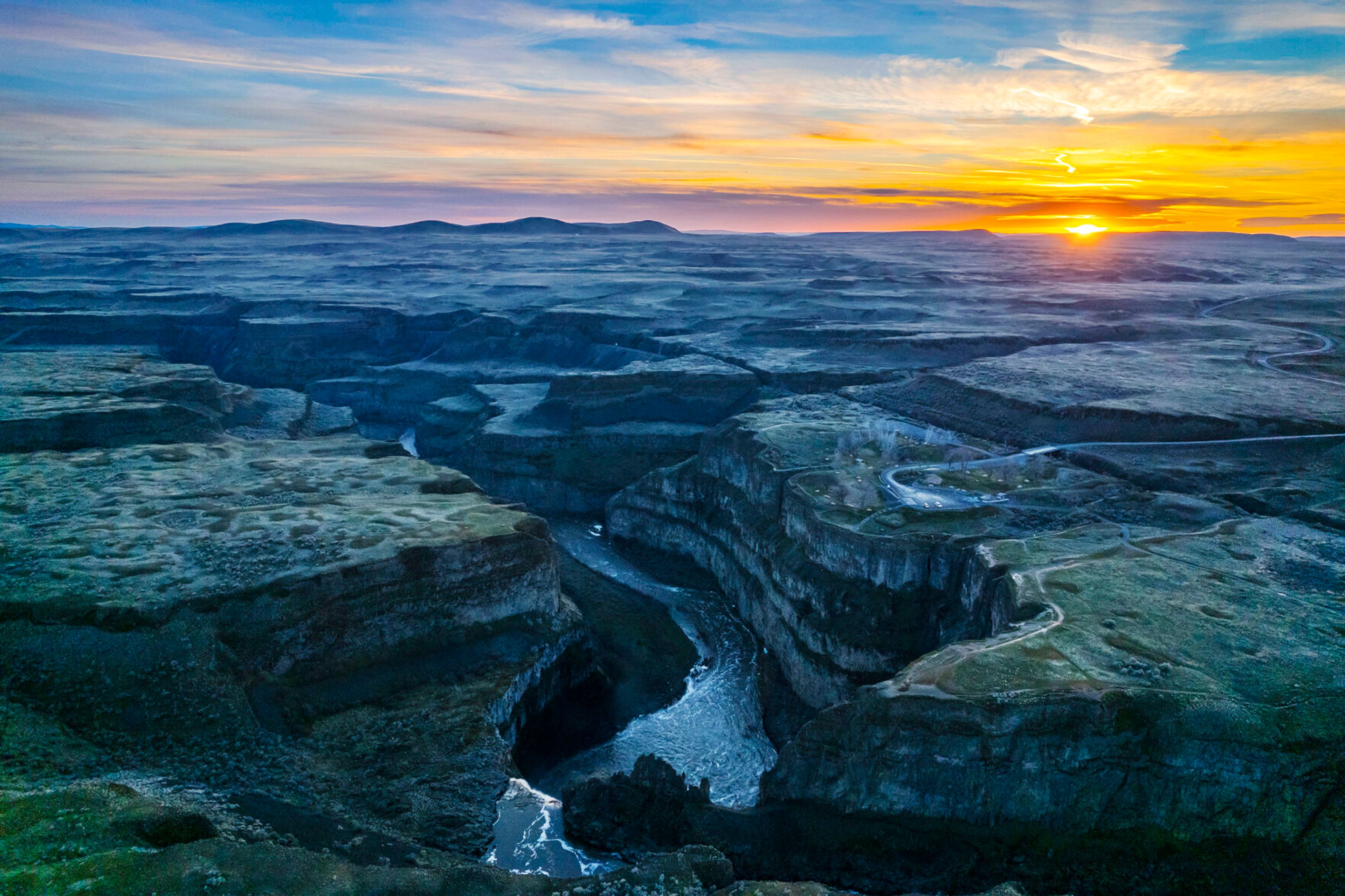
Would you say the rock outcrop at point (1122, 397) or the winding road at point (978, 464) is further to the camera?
the rock outcrop at point (1122, 397)

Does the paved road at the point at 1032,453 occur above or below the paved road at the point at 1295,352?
below

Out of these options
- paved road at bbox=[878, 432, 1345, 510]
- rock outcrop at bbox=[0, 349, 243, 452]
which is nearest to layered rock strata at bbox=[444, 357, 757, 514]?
rock outcrop at bbox=[0, 349, 243, 452]

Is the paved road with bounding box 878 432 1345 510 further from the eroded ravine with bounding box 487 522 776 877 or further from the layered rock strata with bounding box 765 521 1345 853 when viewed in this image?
the layered rock strata with bounding box 765 521 1345 853

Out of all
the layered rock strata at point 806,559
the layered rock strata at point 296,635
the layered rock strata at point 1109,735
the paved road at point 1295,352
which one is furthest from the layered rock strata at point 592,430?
the layered rock strata at point 1109,735

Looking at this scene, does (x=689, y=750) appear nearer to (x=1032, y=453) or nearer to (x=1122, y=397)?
(x=1032, y=453)

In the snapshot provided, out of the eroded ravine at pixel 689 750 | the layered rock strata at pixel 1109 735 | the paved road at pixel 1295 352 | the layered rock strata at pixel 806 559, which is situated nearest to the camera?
the layered rock strata at pixel 1109 735

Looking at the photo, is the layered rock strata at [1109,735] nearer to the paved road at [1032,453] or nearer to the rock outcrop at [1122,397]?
the paved road at [1032,453]

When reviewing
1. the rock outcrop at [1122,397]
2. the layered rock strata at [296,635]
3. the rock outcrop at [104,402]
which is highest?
the rock outcrop at [1122,397]
